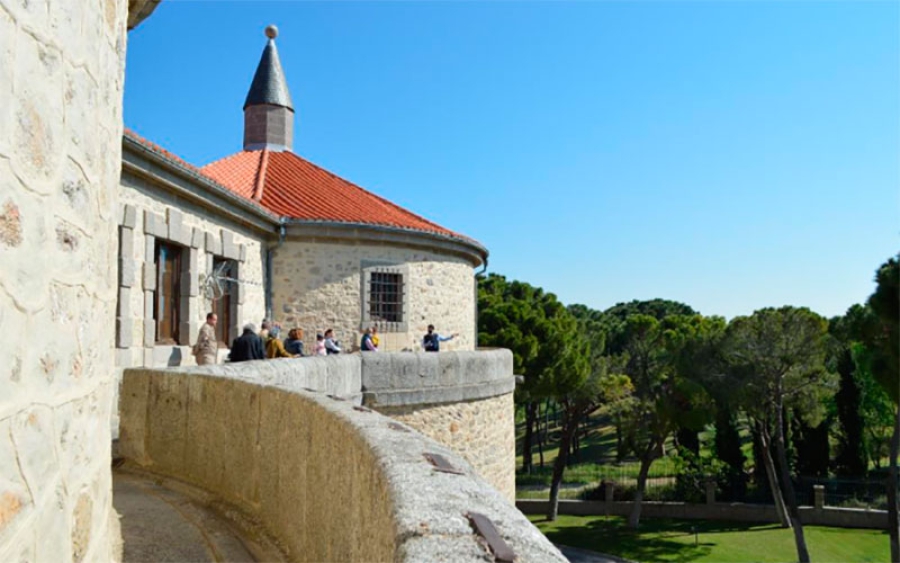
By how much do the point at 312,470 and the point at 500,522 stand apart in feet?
6.82

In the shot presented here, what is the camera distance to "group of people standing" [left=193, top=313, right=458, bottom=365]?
9461 millimetres

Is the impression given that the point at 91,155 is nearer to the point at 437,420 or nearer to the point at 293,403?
the point at 293,403

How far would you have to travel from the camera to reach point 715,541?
26031mm

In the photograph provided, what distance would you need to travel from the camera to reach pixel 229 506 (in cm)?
507

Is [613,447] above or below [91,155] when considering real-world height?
below

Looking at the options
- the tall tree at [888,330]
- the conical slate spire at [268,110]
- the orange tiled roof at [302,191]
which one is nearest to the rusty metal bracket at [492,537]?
the orange tiled roof at [302,191]

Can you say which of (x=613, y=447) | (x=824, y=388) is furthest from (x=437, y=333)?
(x=613, y=447)

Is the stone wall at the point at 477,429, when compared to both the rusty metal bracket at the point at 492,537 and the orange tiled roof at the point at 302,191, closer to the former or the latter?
the orange tiled roof at the point at 302,191

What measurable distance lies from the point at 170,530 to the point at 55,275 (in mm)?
2882

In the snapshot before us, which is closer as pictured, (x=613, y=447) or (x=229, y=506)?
(x=229, y=506)

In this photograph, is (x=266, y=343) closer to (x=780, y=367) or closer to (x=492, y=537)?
(x=492, y=537)

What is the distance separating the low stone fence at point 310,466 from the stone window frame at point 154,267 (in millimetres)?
2970

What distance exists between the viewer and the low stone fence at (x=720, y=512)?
90.9 feet


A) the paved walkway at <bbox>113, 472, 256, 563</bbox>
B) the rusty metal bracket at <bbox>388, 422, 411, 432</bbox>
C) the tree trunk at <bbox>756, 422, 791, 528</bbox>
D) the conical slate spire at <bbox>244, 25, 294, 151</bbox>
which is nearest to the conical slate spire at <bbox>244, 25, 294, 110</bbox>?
the conical slate spire at <bbox>244, 25, 294, 151</bbox>
